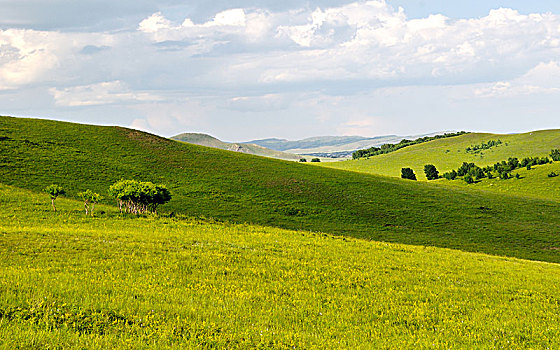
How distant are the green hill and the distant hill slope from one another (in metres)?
77.1

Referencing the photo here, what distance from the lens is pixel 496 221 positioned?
65.8 meters

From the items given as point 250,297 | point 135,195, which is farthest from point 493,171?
point 250,297

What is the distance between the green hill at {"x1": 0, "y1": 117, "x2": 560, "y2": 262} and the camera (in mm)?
57438

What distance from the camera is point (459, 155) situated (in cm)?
18162

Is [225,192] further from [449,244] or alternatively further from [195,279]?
[195,279]

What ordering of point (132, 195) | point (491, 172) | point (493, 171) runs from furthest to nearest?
1. point (491, 172)
2. point (493, 171)
3. point (132, 195)

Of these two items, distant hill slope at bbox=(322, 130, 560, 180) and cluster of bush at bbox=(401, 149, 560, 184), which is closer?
cluster of bush at bbox=(401, 149, 560, 184)

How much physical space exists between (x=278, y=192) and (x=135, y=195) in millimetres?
34139

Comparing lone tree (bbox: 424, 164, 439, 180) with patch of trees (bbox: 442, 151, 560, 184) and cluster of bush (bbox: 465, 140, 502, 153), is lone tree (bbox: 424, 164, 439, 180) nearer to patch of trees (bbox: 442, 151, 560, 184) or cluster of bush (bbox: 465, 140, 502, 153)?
patch of trees (bbox: 442, 151, 560, 184)

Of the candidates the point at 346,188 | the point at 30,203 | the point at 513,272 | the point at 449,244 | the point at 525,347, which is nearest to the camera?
the point at 525,347

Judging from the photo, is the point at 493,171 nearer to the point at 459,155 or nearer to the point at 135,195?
the point at 459,155

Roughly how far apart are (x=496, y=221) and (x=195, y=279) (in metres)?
59.5

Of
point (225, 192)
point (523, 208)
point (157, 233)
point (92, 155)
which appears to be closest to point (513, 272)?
point (157, 233)

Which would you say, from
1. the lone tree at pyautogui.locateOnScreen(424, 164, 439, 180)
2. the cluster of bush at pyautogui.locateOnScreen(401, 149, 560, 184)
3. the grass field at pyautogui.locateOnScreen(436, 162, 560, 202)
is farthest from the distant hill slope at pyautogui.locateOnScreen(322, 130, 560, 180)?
the grass field at pyautogui.locateOnScreen(436, 162, 560, 202)
